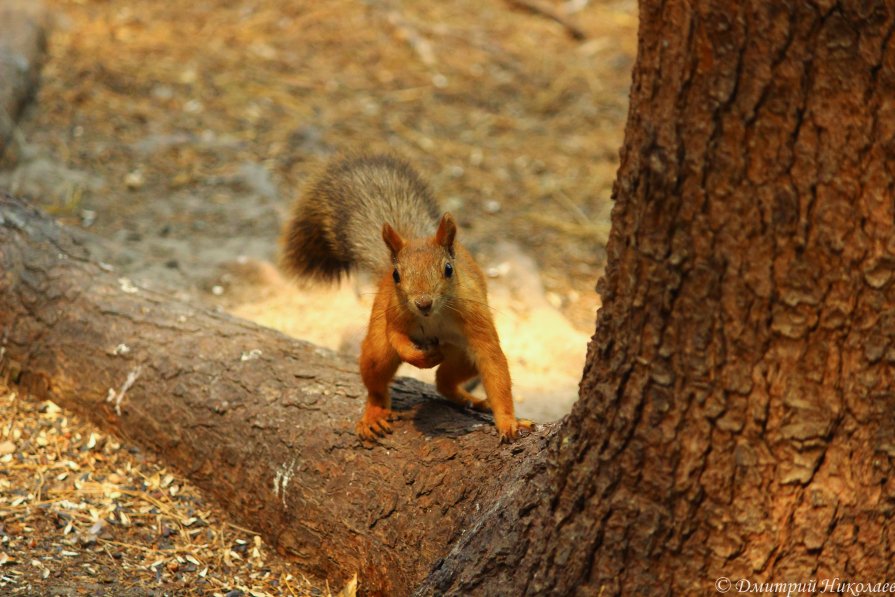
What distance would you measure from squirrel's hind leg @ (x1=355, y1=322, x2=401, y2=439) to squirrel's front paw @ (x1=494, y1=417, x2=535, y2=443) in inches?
13.2

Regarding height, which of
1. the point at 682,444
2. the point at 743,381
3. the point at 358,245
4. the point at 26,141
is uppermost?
the point at 743,381

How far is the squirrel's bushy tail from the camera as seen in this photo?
123 inches

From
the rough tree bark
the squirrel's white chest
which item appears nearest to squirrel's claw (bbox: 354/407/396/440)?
the squirrel's white chest

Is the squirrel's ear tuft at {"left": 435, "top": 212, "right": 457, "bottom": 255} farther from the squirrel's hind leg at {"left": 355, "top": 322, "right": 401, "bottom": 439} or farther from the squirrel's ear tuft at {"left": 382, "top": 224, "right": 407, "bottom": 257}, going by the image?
the squirrel's hind leg at {"left": 355, "top": 322, "right": 401, "bottom": 439}

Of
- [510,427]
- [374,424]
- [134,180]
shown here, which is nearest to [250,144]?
[134,180]

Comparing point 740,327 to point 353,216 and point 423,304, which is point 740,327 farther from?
point 353,216

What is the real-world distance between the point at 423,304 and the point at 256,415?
0.66 meters

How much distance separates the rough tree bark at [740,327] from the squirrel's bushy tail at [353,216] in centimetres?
129

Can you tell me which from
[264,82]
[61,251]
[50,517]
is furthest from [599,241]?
[50,517]

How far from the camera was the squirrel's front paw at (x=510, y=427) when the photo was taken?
2498 millimetres

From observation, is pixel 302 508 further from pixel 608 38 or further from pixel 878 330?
pixel 608 38

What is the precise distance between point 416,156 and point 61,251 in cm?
295

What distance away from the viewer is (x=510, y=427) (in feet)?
8.27

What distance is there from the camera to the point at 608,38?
25.8 ft
